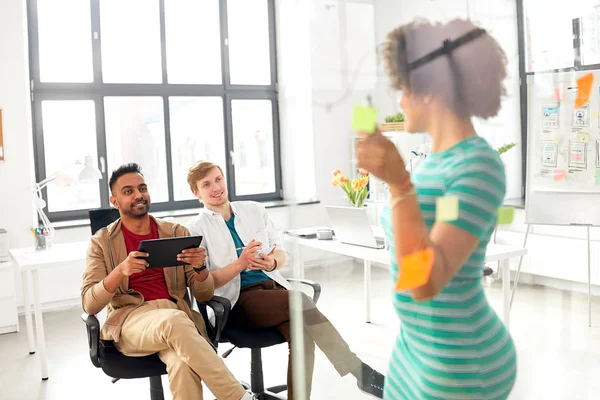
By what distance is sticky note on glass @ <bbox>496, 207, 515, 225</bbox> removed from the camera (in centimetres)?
66

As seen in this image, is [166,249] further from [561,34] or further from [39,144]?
[39,144]

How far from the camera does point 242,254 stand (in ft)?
7.99

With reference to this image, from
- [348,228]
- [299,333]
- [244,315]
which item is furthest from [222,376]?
[348,228]

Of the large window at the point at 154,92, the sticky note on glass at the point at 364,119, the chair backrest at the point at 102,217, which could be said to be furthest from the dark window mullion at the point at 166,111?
the sticky note on glass at the point at 364,119

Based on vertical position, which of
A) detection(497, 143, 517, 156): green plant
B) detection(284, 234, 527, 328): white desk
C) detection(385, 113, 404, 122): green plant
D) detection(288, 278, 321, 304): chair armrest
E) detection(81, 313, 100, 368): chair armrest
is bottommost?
detection(81, 313, 100, 368): chair armrest

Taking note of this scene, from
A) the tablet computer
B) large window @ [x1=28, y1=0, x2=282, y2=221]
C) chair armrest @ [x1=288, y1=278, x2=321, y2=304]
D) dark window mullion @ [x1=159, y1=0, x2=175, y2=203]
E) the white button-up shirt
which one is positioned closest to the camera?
chair armrest @ [x1=288, y1=278, x2=321, y2=304]

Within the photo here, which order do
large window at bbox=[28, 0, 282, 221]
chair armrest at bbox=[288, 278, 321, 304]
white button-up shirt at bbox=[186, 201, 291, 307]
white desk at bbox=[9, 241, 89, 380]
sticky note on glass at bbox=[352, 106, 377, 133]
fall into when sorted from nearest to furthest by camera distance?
sticky note on glass at bbox=[352, 106, 377, 133] → chair armrest at bbox=[288, 278, 321, 304] → white button-up shirt at bbox=[186, 201, 291, 307] → white desk at bbox=[9, 241, 89, 380] → large window at bbox=[28, 0, 282, 221]

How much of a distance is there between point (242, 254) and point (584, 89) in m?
1.86

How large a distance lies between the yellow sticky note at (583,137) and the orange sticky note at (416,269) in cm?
23

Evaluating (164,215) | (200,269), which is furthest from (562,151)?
(164,215)

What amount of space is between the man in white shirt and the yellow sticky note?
4.85 ft

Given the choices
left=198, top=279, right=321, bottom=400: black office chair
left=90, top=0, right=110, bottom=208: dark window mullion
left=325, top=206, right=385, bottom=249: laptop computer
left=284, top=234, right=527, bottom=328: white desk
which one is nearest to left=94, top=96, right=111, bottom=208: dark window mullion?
left=90, top=0, right=110, bottom=208: dark window mullion

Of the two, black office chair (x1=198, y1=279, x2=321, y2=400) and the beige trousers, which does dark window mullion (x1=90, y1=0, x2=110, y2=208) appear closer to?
black office chair (x1=198, y1=279, x2=321, y2=400)

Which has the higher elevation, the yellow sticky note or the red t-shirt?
the yellow sticky note
